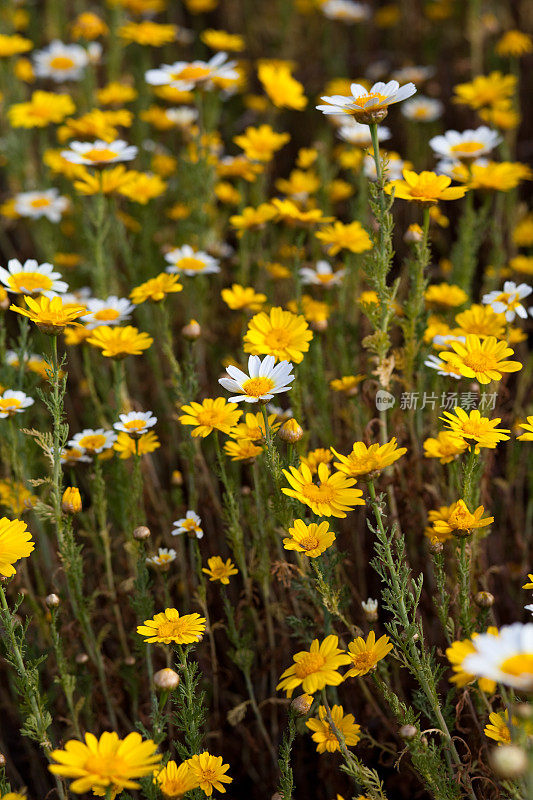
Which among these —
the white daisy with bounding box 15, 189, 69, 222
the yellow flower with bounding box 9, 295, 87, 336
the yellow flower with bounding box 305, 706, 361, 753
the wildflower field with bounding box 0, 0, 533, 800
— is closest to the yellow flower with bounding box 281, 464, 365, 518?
the wildflower field with bounding box 0, 0, 533, 800

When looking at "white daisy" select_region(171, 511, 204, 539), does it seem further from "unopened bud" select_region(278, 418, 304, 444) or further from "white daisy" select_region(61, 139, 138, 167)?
"white daisy" select_region(61, 139, 138, 167)

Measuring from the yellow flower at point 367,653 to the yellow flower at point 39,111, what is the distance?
9.09ft

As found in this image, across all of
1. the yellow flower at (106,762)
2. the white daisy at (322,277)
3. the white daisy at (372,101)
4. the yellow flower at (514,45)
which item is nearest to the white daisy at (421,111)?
the yellow flower at (514,45)

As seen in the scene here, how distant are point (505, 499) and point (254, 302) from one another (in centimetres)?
107

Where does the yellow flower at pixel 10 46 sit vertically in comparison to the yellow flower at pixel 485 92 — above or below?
above

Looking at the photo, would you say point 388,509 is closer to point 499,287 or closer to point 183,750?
point 183,750

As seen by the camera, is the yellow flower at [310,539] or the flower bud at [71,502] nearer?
the yellow flower at [310,539]

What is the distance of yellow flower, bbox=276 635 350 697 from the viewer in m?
1.46

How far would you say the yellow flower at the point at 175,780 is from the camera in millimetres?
1479

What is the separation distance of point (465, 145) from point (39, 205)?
184cm

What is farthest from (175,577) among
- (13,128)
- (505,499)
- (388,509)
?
(13,128)

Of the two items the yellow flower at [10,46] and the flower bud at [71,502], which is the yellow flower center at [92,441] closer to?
the flower bud at [71,502]

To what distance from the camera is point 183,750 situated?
5.31ft

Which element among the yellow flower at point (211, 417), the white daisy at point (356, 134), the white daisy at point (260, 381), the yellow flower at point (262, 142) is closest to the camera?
the white daisy at point (260, 381)
